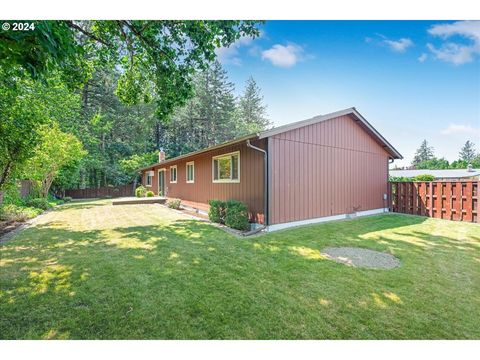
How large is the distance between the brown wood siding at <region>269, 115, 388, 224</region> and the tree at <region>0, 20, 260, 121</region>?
2.64m

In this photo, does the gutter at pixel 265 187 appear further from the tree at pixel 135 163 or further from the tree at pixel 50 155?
the tree at pixel 135 163

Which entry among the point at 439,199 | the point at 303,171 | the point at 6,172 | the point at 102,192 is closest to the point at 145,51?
the point at 6,172

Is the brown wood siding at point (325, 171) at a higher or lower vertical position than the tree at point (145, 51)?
lower

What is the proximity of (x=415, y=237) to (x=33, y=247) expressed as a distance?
8274 millimetres

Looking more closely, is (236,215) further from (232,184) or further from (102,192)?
(102,192)

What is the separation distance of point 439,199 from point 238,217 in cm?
729

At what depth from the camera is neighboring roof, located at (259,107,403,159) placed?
20.4 feet

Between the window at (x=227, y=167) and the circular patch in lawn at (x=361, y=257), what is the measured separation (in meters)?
3.90

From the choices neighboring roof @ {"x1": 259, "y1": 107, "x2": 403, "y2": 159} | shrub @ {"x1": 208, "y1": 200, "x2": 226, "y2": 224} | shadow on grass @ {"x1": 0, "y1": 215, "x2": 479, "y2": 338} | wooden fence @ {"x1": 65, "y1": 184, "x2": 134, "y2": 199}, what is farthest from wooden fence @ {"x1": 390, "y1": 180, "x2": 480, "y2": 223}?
wooden fence @ {"x1": 65, "y1": 184, "x2": 134, "y2": 199}

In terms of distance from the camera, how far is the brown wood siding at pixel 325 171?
21.6 feet

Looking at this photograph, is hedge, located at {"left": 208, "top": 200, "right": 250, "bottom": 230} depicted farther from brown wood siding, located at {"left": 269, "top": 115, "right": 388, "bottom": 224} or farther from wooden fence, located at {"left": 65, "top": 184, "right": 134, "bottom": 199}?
wooden fence, located at {"left": 65, "top": 184, "right": 134, "bottom": 199}

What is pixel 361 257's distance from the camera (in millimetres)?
4137

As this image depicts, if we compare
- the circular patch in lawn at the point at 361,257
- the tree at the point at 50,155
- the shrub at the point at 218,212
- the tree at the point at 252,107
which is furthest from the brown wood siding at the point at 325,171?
the tree at the point at 252,107
